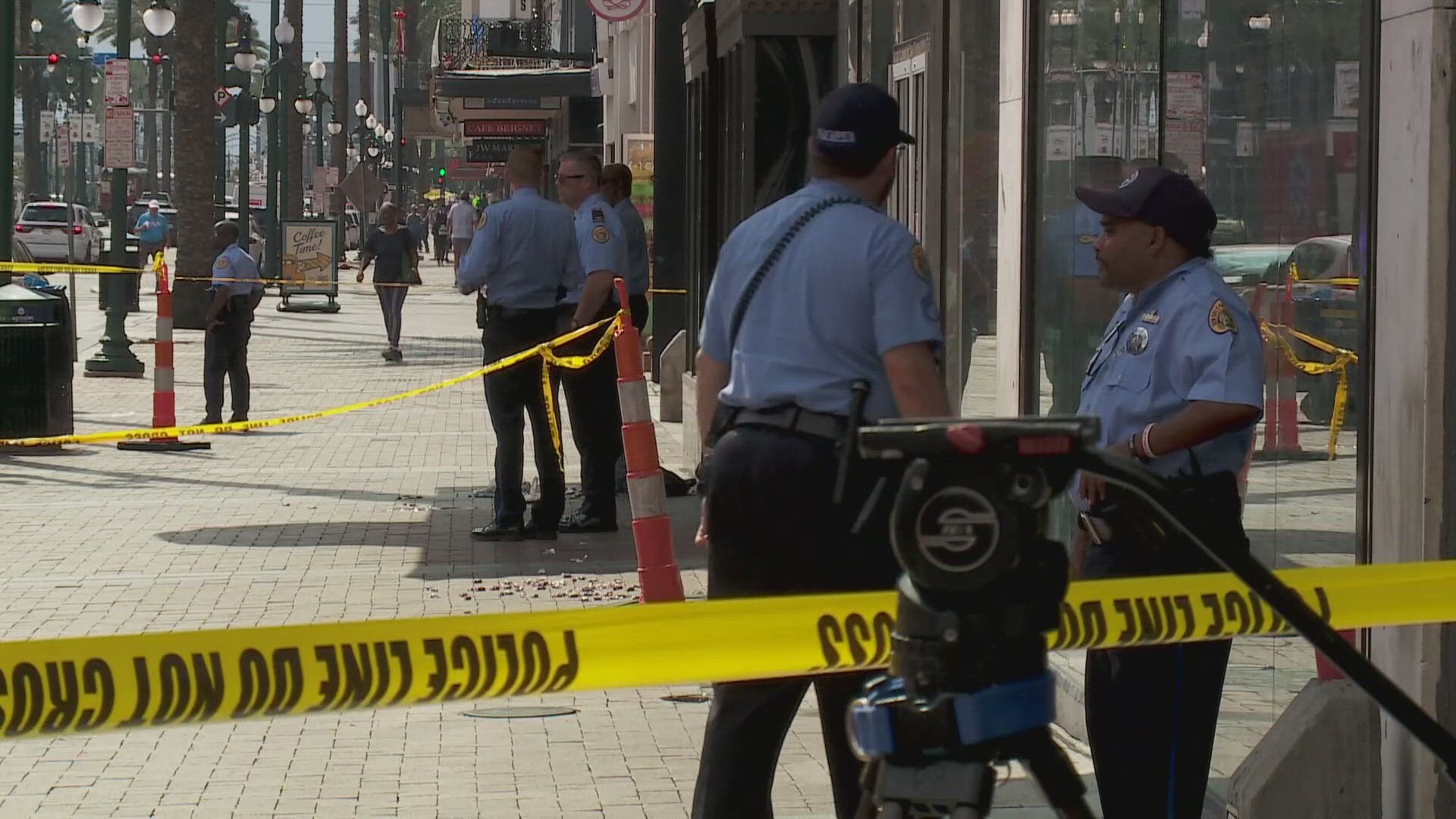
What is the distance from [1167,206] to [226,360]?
1265 cm

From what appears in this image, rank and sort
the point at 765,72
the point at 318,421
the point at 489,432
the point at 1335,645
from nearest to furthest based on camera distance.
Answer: the point at 1335,645, the point at 765,72, the point at 489,432, the point at 318,421

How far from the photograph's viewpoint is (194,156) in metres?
31.2

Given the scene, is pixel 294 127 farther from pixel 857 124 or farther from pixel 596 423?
pixel 857 124

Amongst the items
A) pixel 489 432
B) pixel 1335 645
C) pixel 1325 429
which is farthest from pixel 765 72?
pixel 1335 645

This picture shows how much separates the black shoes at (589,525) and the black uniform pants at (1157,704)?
7.11 meters

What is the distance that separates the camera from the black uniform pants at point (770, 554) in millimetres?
4473

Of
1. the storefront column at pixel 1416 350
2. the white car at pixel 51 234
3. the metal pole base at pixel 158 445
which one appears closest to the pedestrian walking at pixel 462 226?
the white car at pixel 51 234

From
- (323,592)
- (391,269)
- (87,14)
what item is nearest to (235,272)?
(323,592)

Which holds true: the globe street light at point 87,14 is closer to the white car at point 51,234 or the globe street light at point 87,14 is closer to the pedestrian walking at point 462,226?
the pedestrian walking at point 462,226

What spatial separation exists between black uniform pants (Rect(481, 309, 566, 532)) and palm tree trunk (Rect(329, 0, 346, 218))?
165 ft

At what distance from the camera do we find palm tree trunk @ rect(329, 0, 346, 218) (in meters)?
64.1

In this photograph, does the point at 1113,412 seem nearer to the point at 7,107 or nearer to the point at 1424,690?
the point at 1424,690

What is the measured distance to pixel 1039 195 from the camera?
7.57 m

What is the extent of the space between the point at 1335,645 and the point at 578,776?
423cm
